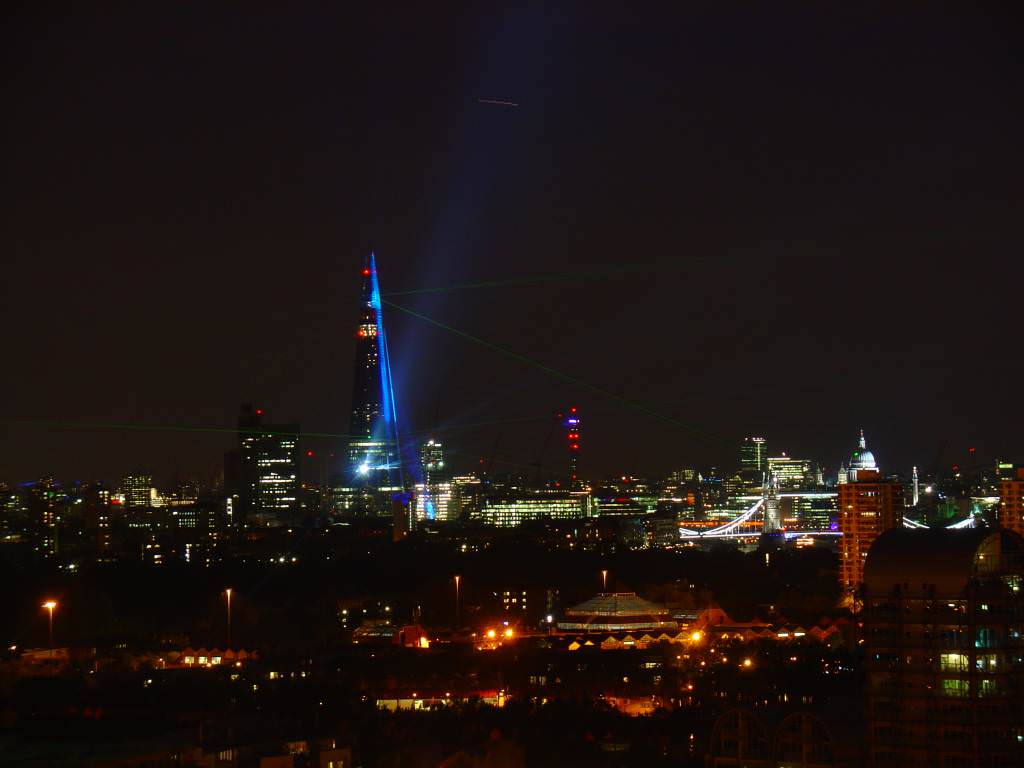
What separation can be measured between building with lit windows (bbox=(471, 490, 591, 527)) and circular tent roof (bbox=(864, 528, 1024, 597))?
2945 inches

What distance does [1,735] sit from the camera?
19391mm

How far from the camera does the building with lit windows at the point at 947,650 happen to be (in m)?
13.4

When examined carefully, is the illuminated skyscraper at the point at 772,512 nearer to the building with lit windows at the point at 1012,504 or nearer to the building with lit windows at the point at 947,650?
the building with lit windows at the point at 1012,504

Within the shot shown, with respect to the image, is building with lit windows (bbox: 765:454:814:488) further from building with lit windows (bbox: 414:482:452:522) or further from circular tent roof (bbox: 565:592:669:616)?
circular tent roof (bbox: 565:592:669:616)

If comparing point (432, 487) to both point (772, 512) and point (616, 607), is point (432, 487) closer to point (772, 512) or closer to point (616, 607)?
point (772, 512)

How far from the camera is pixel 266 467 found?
91.4 metres

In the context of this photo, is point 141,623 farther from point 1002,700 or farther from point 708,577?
point 1002,700

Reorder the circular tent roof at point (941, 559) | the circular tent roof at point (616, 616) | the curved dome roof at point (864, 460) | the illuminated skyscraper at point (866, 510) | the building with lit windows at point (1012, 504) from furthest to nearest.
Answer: the curved dome roof at point (864, 460) < the illuminated skyscraper at point (866, 510) < the building with lit windows at point (1012, 504) < the circular tent roof at point (616, 616) < the circular tent roof at point (941, 559)

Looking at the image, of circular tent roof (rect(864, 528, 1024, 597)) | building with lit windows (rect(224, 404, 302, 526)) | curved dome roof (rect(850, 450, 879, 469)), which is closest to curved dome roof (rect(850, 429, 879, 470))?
curved dome roof (rect(850, 450, 879, 469))

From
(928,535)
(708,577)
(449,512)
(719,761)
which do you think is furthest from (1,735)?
(449,512)

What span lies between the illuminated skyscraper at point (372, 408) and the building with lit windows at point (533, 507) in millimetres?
5687

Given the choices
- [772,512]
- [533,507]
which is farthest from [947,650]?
[533,507]

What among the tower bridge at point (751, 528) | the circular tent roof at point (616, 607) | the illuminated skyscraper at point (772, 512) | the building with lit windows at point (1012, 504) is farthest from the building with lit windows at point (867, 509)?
the illuminated skyscraper at point (772, 512)

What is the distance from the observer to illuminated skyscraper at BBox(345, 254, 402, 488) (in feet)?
260
